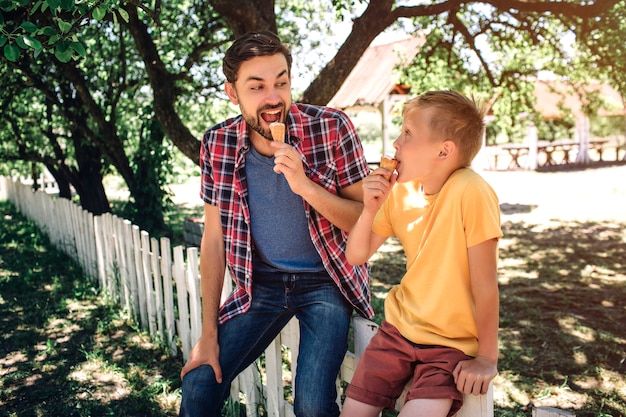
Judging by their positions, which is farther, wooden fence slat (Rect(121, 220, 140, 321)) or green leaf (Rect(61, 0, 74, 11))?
wooden fence slat (Rect(121, 220, 140, 321))

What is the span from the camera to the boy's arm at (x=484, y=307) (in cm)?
180

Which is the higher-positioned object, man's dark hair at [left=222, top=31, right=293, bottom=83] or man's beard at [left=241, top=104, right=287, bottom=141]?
man's dark hair at [left=222, top=31, right=293, bottom=83]

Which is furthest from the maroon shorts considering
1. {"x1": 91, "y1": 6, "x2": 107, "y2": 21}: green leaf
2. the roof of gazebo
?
the roof of gazebo

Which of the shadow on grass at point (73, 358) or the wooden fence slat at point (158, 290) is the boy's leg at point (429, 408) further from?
the wooden fence slat at point (158, 290)

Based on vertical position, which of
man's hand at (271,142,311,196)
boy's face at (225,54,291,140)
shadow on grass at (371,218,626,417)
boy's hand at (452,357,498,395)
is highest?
boy's face at (225,54,291,140)

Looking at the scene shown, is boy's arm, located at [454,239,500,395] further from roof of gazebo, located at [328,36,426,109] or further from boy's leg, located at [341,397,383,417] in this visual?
roof of gazebo, located at [328,36,426,109]

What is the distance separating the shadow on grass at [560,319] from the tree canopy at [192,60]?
2.39 metres

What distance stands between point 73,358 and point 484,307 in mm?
3905

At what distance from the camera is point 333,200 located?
7.86 ft

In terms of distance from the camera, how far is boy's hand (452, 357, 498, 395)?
1.75 metres

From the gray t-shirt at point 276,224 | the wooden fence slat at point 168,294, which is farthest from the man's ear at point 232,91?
the wooden fence slat at point 168,294

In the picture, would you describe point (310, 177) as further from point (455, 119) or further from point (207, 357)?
point (207, 357)

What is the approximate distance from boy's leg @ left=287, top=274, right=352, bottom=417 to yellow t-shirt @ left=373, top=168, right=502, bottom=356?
383mm

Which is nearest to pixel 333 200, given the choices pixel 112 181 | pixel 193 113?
pixel 193 113
